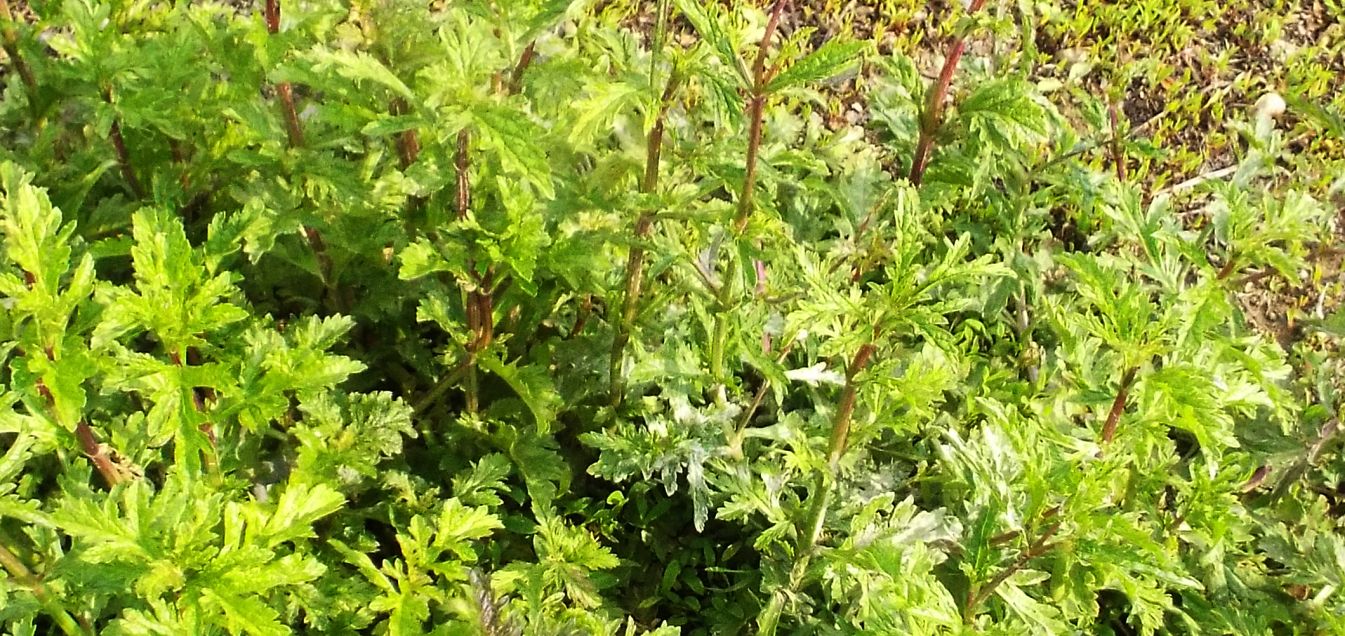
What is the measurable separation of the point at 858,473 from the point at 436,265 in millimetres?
1377

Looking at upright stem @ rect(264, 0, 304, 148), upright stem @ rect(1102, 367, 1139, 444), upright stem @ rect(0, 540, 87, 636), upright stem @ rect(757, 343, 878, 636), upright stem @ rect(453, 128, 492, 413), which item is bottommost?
upright stem @ rect(757, 343, 878, 636)

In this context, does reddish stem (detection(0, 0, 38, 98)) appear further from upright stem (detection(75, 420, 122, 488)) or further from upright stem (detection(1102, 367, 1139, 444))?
upright stem (detection(1102, 367, 1139, 444))

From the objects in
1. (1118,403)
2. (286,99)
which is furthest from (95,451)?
(1118,403)

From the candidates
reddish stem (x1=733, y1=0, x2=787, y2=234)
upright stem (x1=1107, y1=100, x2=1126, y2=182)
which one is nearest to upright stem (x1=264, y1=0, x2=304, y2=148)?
reddish stem (x1=733, y1=0, x2=787, y2=234)

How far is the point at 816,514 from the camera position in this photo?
2.52 metres

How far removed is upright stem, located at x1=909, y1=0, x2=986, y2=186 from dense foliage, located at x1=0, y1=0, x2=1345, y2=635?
2 cm

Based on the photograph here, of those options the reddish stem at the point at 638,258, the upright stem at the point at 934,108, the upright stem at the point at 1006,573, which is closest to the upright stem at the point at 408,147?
the reddish stem at the point at 638,258

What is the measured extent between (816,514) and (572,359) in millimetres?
789

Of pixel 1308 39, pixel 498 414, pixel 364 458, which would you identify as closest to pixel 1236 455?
pixel 498 414

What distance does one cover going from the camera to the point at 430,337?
3156mm

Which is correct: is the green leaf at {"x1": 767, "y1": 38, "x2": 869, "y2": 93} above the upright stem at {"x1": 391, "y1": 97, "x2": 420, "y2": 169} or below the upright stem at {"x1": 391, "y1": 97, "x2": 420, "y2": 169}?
above

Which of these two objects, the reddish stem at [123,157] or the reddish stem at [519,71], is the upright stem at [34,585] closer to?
the reddish stem at [123,157]

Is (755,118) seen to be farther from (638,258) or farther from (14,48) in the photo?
(14,48)

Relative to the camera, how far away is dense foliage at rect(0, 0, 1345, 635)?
1921mm
